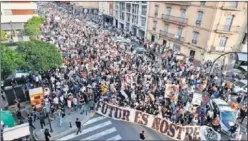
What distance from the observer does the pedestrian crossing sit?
1472 centimetres

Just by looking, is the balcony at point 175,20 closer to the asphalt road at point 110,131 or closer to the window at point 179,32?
the window at point 179,32

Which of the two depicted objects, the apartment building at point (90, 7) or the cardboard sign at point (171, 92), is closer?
the cardboard sign at point (171, 92)

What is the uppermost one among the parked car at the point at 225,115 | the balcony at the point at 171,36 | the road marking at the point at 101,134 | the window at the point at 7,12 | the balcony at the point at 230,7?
the balcony at the point at 230,7

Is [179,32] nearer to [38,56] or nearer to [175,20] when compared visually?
[175,20]

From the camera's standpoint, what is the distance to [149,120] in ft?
49.2

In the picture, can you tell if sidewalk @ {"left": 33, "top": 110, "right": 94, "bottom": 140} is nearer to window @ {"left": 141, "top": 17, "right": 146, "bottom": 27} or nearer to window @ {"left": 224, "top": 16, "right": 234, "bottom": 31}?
window @ {"left": 224, "top": 16, "right": 234, "bottom": 31}

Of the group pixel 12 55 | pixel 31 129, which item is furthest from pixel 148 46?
pixel 31 129

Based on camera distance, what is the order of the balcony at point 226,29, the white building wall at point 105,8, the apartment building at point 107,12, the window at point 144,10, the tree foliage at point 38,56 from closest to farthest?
the tree foliage at point 38,56 → the balcony at point 226,29 → the window at point 144,10 → the apartment building at point 107,12 → the white building wall at point 105,8

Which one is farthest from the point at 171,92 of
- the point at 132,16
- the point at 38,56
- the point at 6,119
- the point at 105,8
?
the point at 105,8

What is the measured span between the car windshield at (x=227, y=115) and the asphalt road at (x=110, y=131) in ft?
15.1

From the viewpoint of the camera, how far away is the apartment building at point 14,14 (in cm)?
4022

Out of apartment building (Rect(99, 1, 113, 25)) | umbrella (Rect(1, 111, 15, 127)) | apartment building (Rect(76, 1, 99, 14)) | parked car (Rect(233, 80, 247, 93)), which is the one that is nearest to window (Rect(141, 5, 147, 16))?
apartment building (Rect(99, 1, 113, 25))

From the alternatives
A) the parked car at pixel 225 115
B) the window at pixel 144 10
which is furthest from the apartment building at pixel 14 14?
the parked car at pixel 225 115

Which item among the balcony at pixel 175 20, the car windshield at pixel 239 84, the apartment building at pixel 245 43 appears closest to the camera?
the car windshield at pixel 239 84
